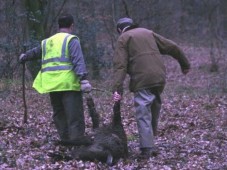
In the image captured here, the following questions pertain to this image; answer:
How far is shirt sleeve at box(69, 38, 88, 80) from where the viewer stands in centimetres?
775

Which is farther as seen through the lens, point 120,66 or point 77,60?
point 77,60

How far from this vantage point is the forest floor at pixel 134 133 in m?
7.22

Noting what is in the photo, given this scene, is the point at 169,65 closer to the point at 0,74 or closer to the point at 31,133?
the point at 0,74

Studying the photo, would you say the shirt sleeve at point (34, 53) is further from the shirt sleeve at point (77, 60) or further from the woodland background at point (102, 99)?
the woodland background at point (102, 99)

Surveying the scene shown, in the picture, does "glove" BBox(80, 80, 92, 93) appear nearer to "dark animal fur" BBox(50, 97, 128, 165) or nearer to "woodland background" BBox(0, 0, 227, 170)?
"dark animal fur" BBox(50, 97, 128, 165)

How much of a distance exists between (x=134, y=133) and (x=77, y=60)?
110 inches

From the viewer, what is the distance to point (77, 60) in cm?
780

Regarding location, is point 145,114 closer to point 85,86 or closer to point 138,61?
point 138,61

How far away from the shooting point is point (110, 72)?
73.3 ft

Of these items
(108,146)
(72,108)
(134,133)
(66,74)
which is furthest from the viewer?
(134,133)

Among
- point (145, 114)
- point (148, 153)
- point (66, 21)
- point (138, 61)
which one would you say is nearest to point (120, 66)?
point (138, 61)

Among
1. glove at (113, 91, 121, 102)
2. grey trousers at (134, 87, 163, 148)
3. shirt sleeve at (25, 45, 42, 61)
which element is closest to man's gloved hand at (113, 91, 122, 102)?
glove at (113, 91, 121, 102)

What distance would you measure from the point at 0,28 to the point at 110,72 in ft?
23.8

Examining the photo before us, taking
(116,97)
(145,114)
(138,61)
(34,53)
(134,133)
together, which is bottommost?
(134,133)
